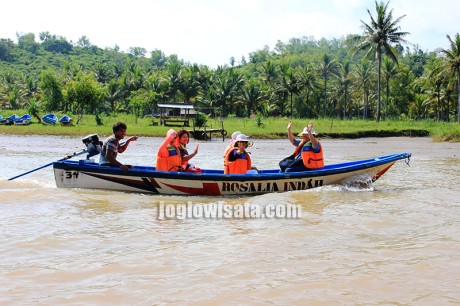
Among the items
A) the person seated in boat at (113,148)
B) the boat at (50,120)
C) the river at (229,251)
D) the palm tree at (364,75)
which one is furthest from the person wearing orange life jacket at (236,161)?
the palm tree at (364,75)

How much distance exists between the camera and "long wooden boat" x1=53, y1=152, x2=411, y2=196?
9.95 metres

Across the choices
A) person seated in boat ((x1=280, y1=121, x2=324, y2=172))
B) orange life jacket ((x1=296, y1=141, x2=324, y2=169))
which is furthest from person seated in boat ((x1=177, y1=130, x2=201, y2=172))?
orange life jacket ((x1=296, y1=141, x2=324, y2=169))

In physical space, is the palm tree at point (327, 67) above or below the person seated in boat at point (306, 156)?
above

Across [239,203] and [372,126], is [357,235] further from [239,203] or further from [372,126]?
[372,126]

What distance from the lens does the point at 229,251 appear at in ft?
20.1

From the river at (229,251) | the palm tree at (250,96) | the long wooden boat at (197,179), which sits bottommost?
the river at (229,251)

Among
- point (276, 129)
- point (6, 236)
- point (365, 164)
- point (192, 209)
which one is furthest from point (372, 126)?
point (6, 236)

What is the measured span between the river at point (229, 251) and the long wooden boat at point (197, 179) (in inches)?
8.5

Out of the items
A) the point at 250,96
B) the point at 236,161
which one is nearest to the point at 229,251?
the point at 236,161

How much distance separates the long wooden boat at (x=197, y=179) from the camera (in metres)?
9.95

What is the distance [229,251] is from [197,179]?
391 centimetres

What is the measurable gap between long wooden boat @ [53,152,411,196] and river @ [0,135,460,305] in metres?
0.21

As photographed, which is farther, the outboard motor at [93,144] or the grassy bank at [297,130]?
the grassy bank at [297,130]

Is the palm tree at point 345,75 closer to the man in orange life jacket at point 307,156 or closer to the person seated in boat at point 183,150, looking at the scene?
the man in orange life jacket at point 307,156
